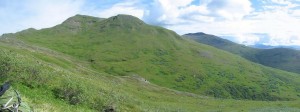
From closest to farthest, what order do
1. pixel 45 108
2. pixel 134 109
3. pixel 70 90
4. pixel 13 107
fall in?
pixel 13 107, pixel 45 108, pixel 70 90, pixel 134 109

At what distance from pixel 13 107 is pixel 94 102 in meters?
31.2

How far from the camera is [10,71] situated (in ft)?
121

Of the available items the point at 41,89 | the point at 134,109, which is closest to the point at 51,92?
the point at 41,89

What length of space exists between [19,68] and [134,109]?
72.5 ft

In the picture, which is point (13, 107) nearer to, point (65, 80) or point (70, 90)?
point (70, 90)

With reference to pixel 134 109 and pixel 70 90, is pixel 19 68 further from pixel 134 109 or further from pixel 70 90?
pixel 134 109

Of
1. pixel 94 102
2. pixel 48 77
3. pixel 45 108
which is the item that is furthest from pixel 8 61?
pixel 45 108

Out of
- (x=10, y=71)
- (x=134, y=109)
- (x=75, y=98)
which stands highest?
(x=10, y=71)

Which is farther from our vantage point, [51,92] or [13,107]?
[51,92]

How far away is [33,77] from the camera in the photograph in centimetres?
3825

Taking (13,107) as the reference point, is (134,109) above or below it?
below

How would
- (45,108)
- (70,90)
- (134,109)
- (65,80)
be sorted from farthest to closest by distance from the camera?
(134,109), (65,80), (70,90), (45,108)

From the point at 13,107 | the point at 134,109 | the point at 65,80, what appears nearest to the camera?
the point at 13,107

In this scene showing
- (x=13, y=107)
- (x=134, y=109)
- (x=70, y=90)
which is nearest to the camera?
(x=13, y=107)
